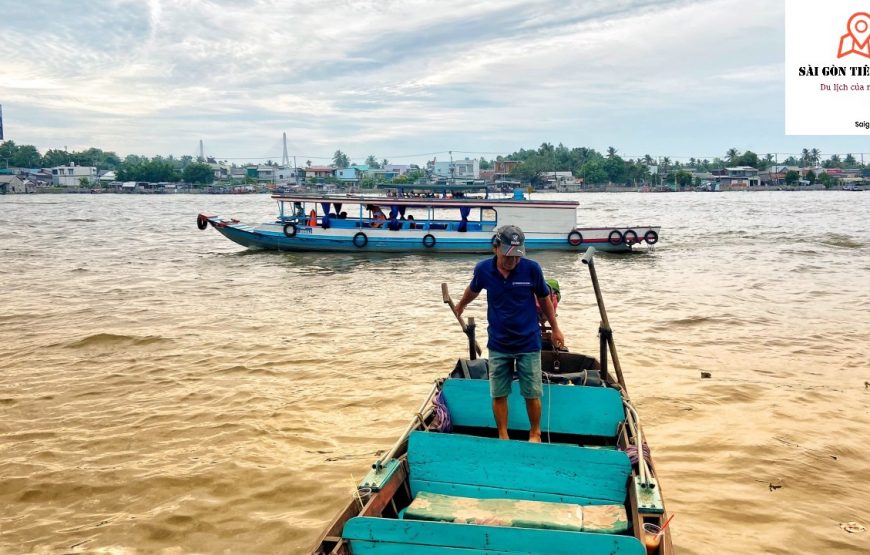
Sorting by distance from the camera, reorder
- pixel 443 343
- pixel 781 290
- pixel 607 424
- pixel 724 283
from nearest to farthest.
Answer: pixel 607 424, pixel 443 343, pixel 781 290, pixel 724 283

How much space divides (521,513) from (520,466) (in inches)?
15.6

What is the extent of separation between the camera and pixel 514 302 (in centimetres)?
503

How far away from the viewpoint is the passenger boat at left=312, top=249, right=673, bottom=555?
340 centimetres

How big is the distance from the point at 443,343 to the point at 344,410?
3.50 m

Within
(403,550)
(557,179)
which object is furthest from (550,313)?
(557,179)

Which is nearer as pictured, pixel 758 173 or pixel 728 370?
pixel 728 370

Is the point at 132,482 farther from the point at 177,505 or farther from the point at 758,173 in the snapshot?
the point at 758,173

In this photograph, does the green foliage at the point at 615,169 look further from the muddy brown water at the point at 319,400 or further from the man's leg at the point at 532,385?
the man's leg at the point at 532,385

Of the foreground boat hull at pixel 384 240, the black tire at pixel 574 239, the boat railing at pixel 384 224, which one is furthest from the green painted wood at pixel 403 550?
the black tire at pixel 574 239

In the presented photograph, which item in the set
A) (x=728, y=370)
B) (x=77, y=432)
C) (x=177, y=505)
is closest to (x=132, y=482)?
(x=177, y=505)

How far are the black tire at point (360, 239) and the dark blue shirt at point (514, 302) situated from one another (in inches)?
791

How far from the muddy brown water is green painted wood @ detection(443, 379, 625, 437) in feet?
3.41

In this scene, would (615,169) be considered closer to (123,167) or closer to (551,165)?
(551,165)

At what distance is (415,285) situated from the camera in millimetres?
18156
